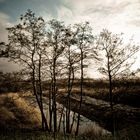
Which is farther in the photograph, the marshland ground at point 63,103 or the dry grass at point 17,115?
the dry grass at point 17,115

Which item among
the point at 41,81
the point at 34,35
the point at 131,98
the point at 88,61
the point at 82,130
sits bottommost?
the point at 82,130

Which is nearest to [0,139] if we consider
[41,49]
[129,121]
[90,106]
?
[41,49]

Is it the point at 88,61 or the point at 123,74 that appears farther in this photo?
the point at 88,61

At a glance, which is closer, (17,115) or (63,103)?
(17,115)

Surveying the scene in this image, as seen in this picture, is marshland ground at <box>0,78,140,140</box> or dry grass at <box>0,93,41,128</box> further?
dry grass at <box>0,93,41,128</box>

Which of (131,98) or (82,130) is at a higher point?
(131,98)

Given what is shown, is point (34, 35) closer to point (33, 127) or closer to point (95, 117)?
point (33, 127)

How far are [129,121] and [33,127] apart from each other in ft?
37.2

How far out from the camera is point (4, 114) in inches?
1190

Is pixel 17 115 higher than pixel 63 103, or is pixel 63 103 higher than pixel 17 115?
pixel 63 103

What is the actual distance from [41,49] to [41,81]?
338 cm

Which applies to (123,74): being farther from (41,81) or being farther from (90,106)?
(90,106)

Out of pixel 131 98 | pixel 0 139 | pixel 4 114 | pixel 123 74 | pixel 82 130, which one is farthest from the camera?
pixel 131 98

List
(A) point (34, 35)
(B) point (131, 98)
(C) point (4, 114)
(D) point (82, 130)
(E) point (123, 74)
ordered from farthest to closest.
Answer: (B) point (131, 98)
(C) point (4, 114)
(D) point (82, 130)
(A) point (34, 35)
(E) point (123, 74)
